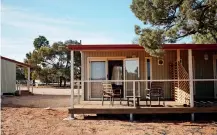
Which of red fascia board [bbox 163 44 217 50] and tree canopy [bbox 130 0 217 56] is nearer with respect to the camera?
tree canopy [bbox 130 0 217 56]

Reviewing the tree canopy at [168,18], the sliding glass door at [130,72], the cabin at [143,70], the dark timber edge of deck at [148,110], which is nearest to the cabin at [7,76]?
the cabin at [143,70]

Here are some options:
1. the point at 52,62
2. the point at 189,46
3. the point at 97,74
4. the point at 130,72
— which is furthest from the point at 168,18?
the point at 52,62

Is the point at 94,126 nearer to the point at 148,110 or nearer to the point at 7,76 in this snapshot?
the point at 148,110

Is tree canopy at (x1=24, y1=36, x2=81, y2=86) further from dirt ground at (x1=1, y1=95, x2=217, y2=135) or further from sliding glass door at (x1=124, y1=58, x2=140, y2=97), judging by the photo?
dirt ground at (x1=1, y1=95, x2=217, y2=135)

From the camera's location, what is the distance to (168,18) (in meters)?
11.5

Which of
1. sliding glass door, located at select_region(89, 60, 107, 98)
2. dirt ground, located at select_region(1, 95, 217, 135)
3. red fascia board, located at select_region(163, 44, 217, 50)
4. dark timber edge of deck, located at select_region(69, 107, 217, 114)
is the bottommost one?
dirt ground, located at select_region(1, 95, 217, 135)

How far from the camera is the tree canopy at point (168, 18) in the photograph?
1016 cm

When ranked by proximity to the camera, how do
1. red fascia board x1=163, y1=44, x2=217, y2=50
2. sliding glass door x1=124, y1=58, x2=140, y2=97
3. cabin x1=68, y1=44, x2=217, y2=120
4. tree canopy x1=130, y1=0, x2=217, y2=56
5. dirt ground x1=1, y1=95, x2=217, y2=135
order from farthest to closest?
sliding glass door x1=124, y1=58, x2=140, y2=97 < cabin x1=68, y1=44, x2=217, y2=120 < red fascia board x1=163, y1=44, x2=217, y2=50 < tree canopy x1=130, y1=0, x2=217, y2=56 < dirt ground x1=1, y1=95, x2=217, y2=135

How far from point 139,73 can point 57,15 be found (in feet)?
17.1

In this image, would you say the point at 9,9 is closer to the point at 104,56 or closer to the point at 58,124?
the point at 104,56

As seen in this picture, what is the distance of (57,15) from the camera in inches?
594

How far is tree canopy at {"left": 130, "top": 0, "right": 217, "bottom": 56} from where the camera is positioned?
33.3 feet

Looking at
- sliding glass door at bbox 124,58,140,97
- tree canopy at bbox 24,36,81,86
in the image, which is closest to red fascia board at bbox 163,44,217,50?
sliding glass door at bbox 124,58,140,97

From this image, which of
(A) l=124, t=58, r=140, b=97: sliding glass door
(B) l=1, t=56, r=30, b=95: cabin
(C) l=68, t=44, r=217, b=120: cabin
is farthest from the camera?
(B) l=1, t=56, r=30, b=95: cabin
